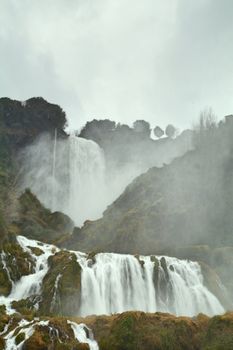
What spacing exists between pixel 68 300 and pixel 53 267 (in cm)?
498

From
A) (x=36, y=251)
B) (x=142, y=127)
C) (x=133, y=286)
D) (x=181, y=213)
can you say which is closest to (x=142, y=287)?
(x=133, y=286)

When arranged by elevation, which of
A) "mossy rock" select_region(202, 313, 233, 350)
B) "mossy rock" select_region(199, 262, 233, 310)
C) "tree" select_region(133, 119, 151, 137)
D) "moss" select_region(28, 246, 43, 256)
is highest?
"tree" select_region(133, 119, 151, 137)

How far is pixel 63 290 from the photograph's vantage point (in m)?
34.7

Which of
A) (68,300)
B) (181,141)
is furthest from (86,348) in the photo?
(181,141)

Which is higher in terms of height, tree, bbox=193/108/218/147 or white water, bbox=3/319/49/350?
tree, bbox=193/108/218/147

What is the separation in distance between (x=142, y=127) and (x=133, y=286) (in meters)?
80.9

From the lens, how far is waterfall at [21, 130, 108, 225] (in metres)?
89.4

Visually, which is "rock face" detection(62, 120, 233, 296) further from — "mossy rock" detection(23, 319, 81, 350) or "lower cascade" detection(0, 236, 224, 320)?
"mossy rock" detection(23, 319, 81, 350)

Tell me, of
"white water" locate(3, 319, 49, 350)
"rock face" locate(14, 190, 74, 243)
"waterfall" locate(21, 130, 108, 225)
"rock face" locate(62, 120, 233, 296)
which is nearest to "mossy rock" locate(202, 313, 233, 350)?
"white water" locate(3, 319, 49, 350)

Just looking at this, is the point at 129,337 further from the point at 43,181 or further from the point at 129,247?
the point at 43,181

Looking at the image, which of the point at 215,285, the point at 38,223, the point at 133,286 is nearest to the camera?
the point at 133,286

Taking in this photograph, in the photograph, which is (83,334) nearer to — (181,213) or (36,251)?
(36,251)

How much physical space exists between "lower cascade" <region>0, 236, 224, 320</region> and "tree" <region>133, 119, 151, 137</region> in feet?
244

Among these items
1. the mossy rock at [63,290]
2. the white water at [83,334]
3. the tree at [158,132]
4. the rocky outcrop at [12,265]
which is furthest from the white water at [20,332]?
the tree at [158,132]
